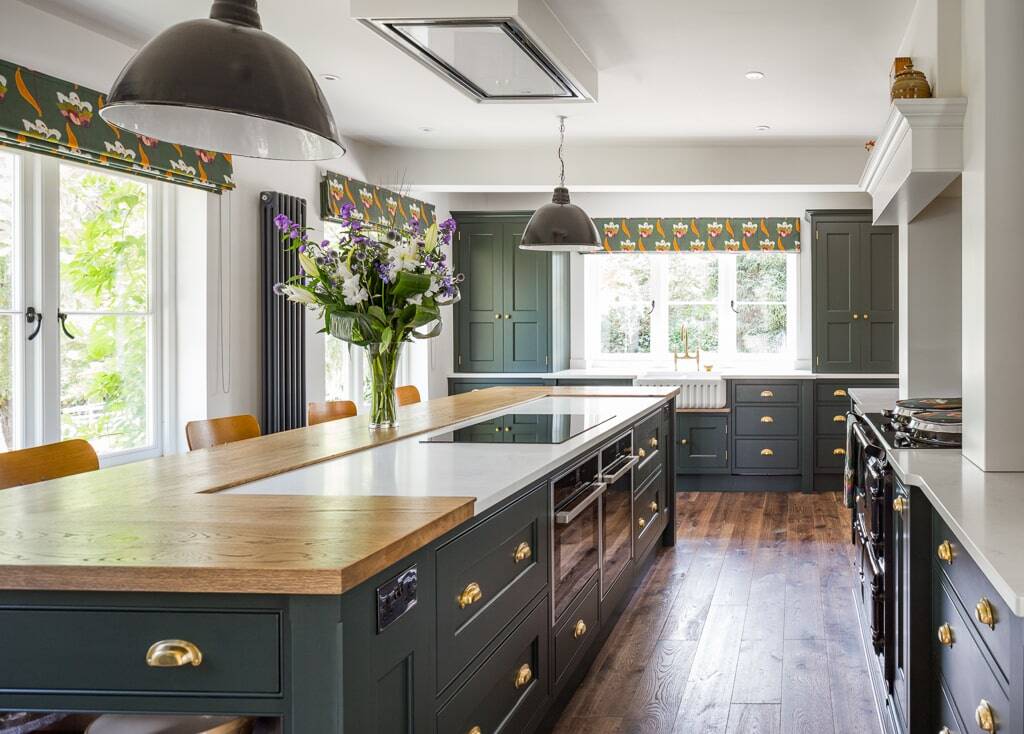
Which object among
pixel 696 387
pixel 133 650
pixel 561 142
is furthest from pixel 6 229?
pixel 696 387

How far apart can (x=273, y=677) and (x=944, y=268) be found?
3258 mm

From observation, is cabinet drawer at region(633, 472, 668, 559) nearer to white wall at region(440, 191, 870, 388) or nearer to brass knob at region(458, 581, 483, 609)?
brass knob at region(458, 581, 483, 609)

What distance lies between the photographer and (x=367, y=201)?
598 centimetres

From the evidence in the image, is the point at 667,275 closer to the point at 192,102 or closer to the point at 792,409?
the point at 792,409

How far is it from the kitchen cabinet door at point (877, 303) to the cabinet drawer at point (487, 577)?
205 inches

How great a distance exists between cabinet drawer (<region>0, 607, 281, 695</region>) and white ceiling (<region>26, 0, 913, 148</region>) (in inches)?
108

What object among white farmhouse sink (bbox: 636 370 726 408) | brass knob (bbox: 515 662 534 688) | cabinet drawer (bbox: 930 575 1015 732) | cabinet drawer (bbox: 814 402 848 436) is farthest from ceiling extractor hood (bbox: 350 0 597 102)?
cabinet drawer (bbox: 814 402 848 436)

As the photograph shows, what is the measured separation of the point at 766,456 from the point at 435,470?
16.8 feet

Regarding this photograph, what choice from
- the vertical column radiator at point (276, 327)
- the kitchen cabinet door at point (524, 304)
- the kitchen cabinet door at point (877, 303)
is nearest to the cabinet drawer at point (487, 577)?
the vertical column radiator at point (276, 327)

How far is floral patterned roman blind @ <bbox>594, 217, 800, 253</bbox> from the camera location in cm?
737

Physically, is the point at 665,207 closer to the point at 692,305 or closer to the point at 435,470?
the point at 692,305

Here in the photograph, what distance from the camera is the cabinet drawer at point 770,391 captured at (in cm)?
694

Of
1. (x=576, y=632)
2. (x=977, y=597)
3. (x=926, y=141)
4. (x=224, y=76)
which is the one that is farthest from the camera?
(x=576, y=632)

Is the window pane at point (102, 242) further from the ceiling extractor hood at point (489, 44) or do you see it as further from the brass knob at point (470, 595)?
the brass knob at point (470, 595)
